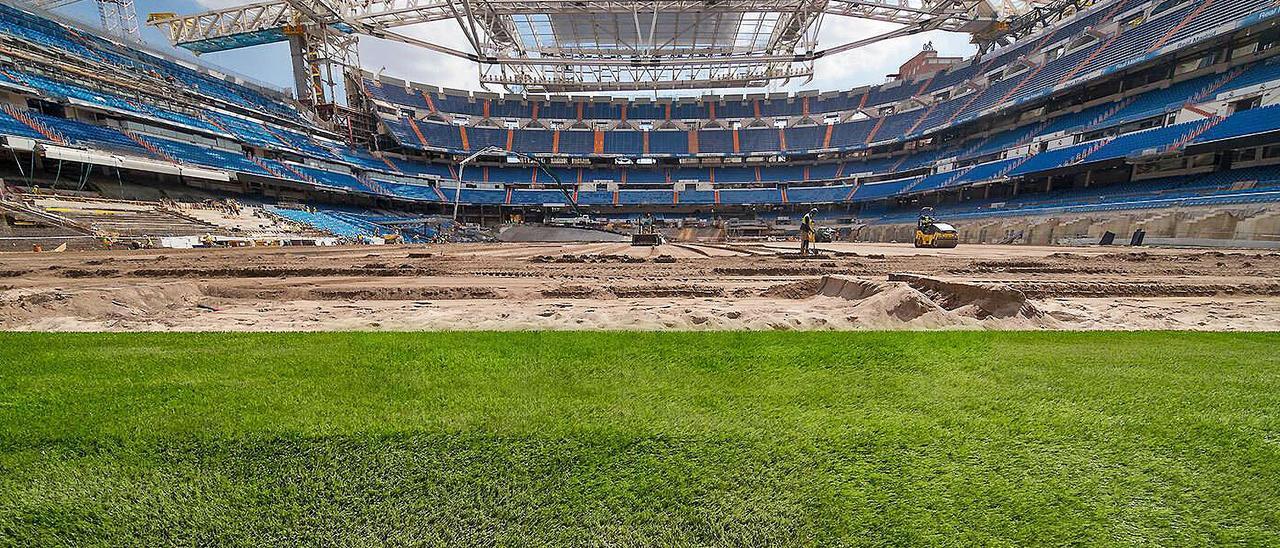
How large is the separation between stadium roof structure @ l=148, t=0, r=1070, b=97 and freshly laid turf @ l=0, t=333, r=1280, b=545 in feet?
110

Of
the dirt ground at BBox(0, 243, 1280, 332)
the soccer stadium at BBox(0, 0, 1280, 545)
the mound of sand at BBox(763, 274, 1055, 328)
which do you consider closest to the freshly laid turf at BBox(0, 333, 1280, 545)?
the soccer stadium at BBox(0, 0, 1280, 545)

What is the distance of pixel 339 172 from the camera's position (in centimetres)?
3772

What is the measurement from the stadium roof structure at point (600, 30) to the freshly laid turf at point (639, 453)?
33503 mm

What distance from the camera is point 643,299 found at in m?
6.77

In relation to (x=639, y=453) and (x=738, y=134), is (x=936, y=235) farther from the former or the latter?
(x=738, y=134)

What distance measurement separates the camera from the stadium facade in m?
22.9

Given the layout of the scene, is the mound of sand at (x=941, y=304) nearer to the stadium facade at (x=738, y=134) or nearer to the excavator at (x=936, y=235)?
the excavator at (x=936, y=235)

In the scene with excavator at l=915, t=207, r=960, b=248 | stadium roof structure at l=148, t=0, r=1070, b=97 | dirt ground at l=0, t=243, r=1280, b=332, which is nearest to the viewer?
dirt ground at l=0, t=243, r=1280, b=332

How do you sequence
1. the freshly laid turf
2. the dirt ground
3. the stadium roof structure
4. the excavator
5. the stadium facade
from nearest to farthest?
1. the freshly laid turf
2. the dirt ground
3. the excavator
4. the stadium facade
5. the stadium roof structure

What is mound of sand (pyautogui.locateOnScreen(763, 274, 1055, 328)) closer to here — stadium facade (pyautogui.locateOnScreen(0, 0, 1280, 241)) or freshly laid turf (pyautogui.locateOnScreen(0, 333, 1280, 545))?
freshly laid turf (pyautogui.locateOnScreen(0, 333, 1280, 545))

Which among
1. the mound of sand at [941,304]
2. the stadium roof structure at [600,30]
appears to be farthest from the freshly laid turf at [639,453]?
the stadium roof structure at [600,30]

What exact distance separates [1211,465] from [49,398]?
477 cm

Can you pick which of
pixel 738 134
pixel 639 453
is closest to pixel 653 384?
pixel 639 453

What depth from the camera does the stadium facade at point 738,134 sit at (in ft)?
75.0
